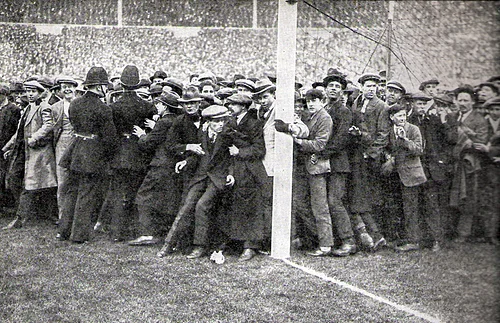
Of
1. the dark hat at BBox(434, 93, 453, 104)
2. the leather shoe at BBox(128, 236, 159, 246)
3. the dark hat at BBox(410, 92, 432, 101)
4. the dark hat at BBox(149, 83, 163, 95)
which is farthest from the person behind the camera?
the dark hat at BBox(149, 83, 163, 95)

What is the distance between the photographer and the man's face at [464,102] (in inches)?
102

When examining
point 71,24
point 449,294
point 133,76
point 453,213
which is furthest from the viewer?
point 133,76

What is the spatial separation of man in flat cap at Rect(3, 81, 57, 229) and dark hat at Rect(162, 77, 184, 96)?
1052mm

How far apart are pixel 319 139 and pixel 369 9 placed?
1179 millimetres

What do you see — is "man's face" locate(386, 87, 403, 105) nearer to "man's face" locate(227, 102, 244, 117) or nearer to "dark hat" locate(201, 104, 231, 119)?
"man's face" locate(227, 102, 244, 117)

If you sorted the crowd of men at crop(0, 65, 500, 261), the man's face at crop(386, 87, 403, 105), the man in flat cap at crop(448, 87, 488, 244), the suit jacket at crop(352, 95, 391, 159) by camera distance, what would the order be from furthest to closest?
the suit jacket at crop(352, 95, 391, 159) < the crowd of men at crop(0, 65, 500, 261) < the man's face at crop(386, 87, 403, 105) < the man in flat cap at crop(448, 87, 488, 244)

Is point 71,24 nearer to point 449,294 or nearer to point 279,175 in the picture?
point 279,175

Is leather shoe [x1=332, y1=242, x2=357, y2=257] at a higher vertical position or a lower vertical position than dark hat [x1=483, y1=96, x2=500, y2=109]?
lower

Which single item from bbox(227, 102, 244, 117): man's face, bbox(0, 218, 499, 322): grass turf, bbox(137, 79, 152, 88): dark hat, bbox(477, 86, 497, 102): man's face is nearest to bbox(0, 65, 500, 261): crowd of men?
bbox(227, 102, 244, 117): man's face

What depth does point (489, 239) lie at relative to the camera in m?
2.60

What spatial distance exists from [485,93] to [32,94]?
3.83 m

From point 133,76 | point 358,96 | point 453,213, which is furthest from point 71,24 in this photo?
point 453,213

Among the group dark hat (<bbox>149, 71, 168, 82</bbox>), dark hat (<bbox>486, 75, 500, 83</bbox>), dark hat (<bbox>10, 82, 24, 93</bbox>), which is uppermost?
dark hat (<bbox>149, 71, 168, 82</bbox>)

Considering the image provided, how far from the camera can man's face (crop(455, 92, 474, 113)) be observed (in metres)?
2.59
